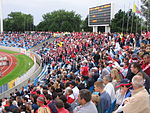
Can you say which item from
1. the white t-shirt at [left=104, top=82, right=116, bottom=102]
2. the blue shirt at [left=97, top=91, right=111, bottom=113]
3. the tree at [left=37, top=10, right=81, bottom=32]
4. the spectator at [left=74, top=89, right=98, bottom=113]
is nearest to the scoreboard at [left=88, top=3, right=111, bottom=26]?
the tree at [left=37, top=10, right=81, bottom=32]

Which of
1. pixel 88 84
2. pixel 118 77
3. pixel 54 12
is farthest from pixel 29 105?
pixel 54 12

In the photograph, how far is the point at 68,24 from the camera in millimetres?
77688

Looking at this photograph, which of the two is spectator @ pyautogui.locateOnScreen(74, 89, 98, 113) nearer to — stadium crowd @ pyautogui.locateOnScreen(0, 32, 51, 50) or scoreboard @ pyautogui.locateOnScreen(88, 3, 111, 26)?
stadium crowd @ pyautogui.locateOnScreen(0, 32, 51, 50)

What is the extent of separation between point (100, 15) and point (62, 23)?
32.5 m

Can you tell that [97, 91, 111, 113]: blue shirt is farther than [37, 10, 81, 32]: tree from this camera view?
No

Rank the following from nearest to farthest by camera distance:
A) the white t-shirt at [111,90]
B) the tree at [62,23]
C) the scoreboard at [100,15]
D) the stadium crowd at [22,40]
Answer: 1. the white t-shirt at [111,90]
2. the scoreboard at [100,15]
3. the stadium crowd at [22,40]
4. the tree at [62,23]

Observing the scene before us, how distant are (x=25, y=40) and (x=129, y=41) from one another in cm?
3710

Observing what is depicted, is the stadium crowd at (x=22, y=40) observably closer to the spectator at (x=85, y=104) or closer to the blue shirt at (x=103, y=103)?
the blue shirt at (x=103, y=103)

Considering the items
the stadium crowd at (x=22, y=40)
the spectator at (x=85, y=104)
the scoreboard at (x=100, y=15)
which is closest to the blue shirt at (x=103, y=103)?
the spectator at (x=85, y=104)

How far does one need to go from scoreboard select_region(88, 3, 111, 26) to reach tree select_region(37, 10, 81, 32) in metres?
26.1

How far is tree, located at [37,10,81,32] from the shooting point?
77894mm

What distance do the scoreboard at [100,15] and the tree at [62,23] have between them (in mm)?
26105

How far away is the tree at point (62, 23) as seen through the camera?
77894 millimetres

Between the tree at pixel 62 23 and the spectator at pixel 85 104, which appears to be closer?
the spectator at pixel 85 104
